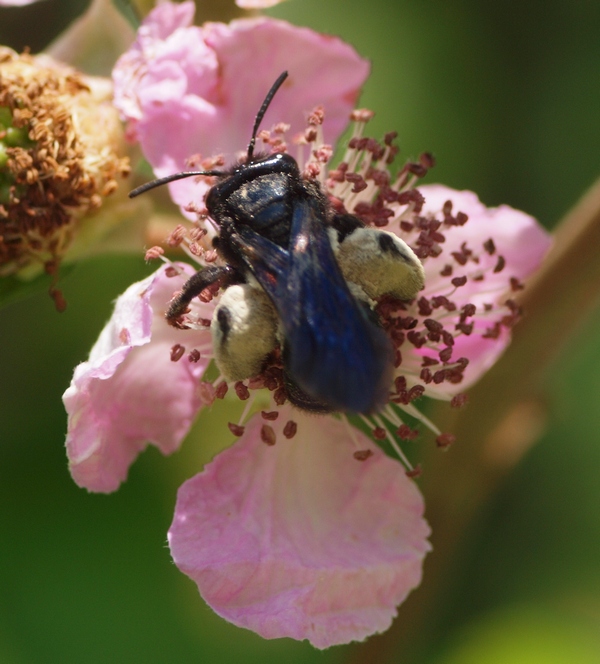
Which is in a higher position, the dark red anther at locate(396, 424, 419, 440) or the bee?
the bee

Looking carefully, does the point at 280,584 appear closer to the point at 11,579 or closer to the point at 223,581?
the point at 223,581

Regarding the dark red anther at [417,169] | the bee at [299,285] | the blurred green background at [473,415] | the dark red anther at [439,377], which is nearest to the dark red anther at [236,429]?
the bee at [299,285]

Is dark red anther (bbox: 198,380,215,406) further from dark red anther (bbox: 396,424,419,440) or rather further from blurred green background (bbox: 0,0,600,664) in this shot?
blurred green background (bbox: 0,0,600,664)

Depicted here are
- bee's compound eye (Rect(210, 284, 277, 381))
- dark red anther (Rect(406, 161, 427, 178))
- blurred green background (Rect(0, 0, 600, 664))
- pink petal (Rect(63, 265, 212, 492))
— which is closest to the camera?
bee's compound eye (Rect(210, 284, 277, 381))

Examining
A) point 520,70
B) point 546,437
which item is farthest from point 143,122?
point 520,70

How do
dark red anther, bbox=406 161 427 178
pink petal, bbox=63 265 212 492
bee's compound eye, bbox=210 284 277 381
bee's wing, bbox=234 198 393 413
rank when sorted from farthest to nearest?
1. dark red anther, bbox=406 161 427 178
2. pink petal, bbox=63 265 212 492
3. bee's compound eye, bbox=210 284 277 381
4. bee's wing, bbox=234 198 393 413

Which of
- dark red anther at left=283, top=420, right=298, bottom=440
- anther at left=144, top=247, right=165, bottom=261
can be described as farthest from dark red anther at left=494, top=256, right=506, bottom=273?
anther at left=144, top=247, right=165, bottom=261

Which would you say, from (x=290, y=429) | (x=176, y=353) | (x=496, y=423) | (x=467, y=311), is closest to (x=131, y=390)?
(x=176, y=353)

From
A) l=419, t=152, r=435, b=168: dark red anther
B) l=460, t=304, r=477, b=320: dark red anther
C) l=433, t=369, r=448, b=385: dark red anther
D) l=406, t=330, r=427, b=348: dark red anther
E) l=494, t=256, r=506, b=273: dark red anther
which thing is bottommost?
l=433, t=369, r=448, b=385: dark red anther

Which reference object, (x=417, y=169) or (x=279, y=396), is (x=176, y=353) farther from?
(x=417, y=169)
